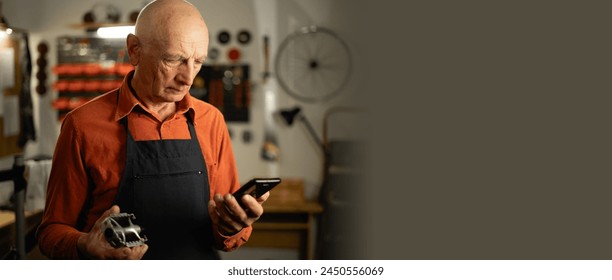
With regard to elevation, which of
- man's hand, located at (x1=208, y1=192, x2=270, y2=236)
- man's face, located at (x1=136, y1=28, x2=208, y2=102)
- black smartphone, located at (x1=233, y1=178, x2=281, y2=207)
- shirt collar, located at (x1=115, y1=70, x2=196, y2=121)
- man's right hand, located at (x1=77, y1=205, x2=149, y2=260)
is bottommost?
man's right hand, located at (x1=77, y1=205, x2=149, y2=260)

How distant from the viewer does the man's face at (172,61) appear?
0.61 metres

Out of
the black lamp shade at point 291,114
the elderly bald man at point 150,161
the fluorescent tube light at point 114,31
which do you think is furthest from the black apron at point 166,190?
the black lamp shade at point 291,114

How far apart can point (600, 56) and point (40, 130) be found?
998mm

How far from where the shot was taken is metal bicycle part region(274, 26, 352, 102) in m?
1.44

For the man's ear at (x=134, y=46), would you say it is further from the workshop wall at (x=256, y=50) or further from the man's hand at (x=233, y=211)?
the workshop wall at (x=256, y=50)

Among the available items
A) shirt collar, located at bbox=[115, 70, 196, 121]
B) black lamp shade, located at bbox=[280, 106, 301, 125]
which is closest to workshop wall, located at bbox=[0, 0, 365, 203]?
black lamp shade, located at bbox=[280, 106, 301, 125]

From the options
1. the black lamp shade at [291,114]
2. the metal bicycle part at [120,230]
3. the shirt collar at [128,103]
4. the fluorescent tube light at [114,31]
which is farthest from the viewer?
the black lamp shade at [291,114]

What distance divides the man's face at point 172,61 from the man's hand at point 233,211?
0.13 metres

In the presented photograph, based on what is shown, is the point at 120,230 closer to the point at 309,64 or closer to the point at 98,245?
the point at 98,245

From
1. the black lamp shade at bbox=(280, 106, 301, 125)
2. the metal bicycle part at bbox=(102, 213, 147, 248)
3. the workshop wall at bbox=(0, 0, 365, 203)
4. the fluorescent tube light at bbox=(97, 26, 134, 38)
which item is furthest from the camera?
the black lamp shade at bbox=(280, 106, 301, 125)

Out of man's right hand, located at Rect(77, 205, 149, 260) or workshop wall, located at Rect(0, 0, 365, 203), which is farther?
workshop wall, located at Rect(0, 0, 365, 203)

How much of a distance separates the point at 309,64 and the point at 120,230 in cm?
106

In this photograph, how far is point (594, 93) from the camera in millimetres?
736

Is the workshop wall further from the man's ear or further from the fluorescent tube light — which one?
the man's ear
